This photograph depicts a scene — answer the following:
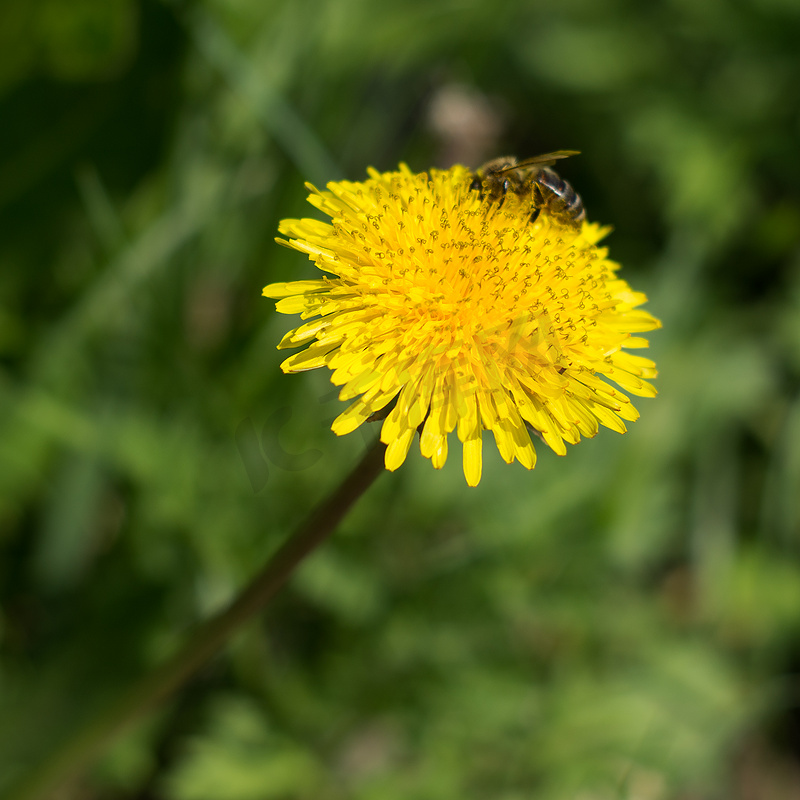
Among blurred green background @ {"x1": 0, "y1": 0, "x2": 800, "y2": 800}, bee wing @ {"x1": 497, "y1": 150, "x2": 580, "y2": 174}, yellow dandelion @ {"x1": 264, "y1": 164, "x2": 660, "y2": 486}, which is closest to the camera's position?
yellow dandelion @ {"x1": 264, "y1": 164, "x2": 660, "y2": 486}

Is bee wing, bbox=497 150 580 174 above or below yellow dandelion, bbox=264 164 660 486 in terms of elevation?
above

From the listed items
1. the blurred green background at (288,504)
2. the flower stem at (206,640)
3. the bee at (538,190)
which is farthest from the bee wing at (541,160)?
the blurred green background at (288,504)

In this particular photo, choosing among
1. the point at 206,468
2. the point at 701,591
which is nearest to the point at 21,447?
the point at 206,468

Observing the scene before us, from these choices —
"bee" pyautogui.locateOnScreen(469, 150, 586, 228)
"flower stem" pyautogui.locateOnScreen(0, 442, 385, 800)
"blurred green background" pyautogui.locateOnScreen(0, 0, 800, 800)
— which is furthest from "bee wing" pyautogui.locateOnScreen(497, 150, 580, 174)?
"blurred green background" pyautogui.locateOnScreen(0, 0, 800, 800)

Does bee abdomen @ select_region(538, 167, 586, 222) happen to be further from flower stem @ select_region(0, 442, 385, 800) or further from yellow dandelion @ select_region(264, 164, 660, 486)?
flower stem @ select_region(0, 442, 385, 800)

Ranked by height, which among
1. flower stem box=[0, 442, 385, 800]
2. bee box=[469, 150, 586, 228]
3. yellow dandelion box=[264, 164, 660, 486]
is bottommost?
flower stem box=[0, 442, 385, 800]

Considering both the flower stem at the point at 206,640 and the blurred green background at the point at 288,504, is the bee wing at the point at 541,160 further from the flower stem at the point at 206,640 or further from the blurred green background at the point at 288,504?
the blurred green background at the point at 288,504

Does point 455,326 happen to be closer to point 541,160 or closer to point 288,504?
point 541,160

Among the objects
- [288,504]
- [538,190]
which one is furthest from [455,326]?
[288,504]
